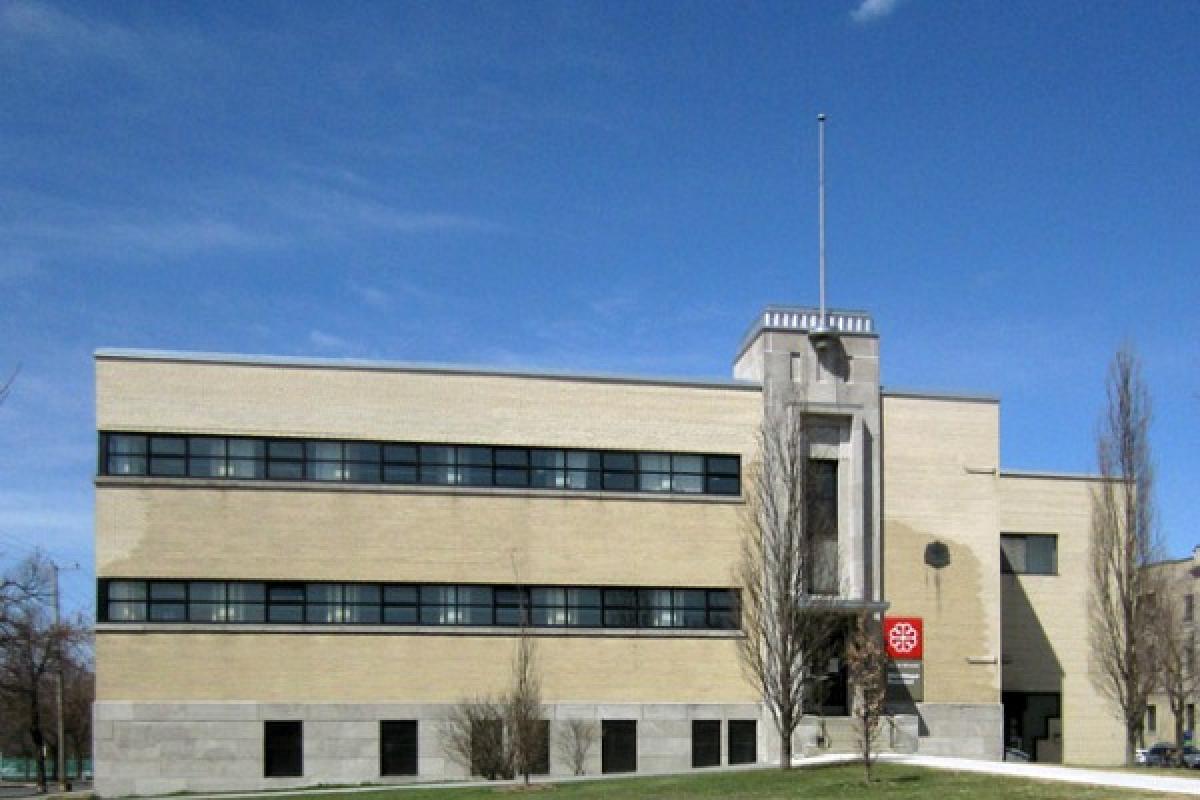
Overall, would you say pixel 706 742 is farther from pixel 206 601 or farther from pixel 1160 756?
pixel 1160 756

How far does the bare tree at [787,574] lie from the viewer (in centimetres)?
3672

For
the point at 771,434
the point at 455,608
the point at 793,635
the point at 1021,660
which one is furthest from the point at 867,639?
the point at 1021,660

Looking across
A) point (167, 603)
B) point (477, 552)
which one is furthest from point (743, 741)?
point (167, 603)

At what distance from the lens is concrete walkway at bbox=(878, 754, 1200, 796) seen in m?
25.7

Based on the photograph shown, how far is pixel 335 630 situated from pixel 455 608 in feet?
11.5

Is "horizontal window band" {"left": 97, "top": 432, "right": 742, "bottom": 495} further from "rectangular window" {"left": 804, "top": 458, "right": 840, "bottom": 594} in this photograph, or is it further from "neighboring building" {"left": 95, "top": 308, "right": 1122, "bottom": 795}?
"rectangular window" {"left": 804, "top": 458, "right": 840, "bottom": 594}

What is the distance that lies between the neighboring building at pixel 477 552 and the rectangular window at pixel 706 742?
0.07m

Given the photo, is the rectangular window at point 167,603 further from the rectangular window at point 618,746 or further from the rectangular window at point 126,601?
the rectangular window at point 618,746

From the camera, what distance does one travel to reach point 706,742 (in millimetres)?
41781

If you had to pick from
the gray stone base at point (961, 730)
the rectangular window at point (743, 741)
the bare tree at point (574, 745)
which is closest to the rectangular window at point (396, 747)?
the bare tree at point (574, 745)

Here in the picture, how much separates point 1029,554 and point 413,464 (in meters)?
22.5

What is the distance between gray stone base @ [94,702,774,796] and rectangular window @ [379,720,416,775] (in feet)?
0.69

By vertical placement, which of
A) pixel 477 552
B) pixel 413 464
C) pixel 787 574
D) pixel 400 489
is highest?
pixel 413 464

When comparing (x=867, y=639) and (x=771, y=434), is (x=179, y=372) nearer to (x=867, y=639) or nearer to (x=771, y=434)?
(x=771, y=434)
